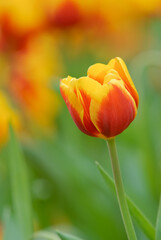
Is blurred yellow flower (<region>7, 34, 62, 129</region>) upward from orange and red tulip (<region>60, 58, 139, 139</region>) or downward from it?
upward

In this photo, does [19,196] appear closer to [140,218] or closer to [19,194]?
[19,194]

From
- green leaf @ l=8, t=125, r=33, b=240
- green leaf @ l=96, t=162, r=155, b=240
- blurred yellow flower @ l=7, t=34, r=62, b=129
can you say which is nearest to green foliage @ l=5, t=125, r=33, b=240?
green leaf @ l=8, t=125, r=33, b=240

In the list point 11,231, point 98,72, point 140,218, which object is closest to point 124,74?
point 98,72

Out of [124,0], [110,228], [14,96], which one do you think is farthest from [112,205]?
[124,0]

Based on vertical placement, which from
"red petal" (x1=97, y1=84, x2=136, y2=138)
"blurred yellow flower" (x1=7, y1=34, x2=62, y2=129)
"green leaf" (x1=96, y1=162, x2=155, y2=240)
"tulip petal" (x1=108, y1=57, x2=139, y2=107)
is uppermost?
"blurred yellow flower" (x1=7, y1=34, x2=62, y2=129)

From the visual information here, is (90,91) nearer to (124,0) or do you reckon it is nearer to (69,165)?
(69,165)

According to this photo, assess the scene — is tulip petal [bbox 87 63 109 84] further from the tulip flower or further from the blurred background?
the blurred background

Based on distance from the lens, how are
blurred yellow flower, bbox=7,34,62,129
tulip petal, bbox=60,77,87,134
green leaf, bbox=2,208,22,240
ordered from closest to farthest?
tulip petal, bbox=60,77,87,134, green leaf, bbox=2,208,22,240, blurred yellow flower, bbox=7,34,62,129
